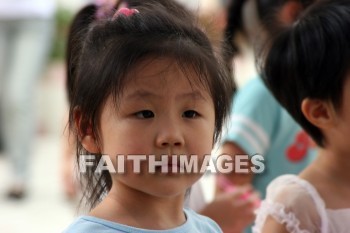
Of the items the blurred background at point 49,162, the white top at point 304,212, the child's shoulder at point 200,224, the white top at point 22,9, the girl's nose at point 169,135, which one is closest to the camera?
the girl's nose at point 169,135

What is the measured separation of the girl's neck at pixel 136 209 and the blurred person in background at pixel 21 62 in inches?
76.5

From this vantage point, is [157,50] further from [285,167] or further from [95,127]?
[285,167]

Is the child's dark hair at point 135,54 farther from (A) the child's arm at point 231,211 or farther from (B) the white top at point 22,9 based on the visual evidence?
(B) the white top at point 22,9

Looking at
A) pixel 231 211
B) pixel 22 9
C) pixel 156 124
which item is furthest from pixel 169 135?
pixel 22 9

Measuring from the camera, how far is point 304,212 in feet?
3.62

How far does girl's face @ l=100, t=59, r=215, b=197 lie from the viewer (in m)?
0.87

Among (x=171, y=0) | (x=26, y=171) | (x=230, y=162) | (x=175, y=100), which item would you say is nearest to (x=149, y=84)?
(x=175, y=100)

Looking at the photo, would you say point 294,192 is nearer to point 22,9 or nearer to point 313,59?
point 313,59

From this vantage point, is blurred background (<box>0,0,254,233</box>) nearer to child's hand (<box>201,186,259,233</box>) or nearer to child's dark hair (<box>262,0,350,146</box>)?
child's dark hair (<box>262,0,350,146</box>)

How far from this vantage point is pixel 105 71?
2.96 feet

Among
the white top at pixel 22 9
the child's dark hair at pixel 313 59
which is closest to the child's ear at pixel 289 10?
the child's dark hair at pixel 313 59

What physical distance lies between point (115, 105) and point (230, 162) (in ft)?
1.99

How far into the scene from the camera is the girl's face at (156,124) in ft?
2.87

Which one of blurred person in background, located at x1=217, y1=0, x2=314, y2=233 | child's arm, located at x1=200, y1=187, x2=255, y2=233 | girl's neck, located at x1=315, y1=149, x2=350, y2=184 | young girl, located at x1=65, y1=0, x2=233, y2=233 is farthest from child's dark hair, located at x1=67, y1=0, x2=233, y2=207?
blurred person in background, located at x1=217, y1=0, x2=314, y2=233
